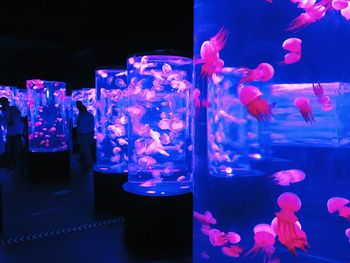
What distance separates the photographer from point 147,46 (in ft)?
14.2

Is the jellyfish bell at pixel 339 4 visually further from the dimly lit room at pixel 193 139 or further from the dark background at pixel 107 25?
the dark background at pixel 107 25

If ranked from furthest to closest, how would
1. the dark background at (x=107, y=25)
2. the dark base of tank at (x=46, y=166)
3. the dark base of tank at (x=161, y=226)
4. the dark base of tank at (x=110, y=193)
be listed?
the dark base of tank at (x=46, y=166)
the dark base of tank at (x=110, y=193)
the dark background at (x=107, y=25)
the dark base of tank at (x=161, y=226)

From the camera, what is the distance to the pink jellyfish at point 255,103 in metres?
1.58

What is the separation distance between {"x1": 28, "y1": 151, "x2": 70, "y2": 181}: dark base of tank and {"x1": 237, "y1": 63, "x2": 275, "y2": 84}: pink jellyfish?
598cm

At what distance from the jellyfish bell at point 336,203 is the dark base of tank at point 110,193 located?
3.32 m

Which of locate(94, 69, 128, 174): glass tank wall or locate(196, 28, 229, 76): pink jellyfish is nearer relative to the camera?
locate(196, 28, 229, 76): pink jellyfish

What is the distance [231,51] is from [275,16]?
0.84 feet

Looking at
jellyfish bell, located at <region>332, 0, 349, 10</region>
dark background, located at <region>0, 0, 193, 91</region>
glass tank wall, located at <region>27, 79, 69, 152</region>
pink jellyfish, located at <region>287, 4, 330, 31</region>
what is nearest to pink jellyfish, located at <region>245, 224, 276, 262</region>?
pink jellyfish, located at <region>287, 4, 330, 31</region>

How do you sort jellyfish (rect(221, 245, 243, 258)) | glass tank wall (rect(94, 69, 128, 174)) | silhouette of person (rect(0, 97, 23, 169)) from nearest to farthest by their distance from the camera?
jellyfish (rect(221, 245, 243, 258)) → glass tank wall (rect(94, 69, 128, 174)) → silhouette of person (rect(0, 97, 23, 169))

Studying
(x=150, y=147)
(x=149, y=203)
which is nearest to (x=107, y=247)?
Result: (x=149, y=203)

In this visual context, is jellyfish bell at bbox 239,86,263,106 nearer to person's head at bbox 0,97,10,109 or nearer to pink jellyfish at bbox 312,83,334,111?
pink jellyfish at bbox 312,83,334,111

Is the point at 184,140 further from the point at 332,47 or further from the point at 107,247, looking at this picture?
the point at 332,47

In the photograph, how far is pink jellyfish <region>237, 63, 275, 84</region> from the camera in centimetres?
153

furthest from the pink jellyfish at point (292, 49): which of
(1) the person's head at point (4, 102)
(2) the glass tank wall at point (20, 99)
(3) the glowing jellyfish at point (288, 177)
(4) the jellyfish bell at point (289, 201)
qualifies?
(2) the glass tank wall at point (20, 99)
